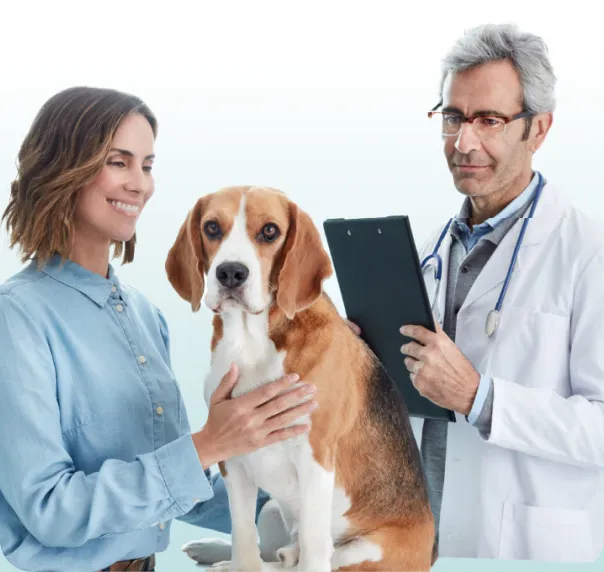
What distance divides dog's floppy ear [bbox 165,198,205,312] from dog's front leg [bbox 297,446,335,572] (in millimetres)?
512

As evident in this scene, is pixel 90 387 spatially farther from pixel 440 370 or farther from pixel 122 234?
pixel 440 370

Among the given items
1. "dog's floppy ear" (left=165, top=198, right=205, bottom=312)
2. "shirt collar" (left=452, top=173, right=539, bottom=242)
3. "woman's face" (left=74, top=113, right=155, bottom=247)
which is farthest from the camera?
"shirt collar" (left=452, top=173, right=539, bottom=242)

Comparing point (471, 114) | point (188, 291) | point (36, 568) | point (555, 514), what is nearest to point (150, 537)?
point (36, 568)

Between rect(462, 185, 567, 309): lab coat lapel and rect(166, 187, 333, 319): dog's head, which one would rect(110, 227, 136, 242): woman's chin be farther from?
rect(462, 185, 567, 309): lab coat lapel

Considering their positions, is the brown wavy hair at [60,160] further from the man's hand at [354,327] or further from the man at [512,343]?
the man at [512,343]

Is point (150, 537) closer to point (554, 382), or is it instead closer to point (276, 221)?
point (276, 221)

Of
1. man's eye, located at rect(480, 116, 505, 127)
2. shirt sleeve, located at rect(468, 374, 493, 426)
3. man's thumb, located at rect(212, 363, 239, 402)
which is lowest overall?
shirt sleeve, located at rect(468, 374, 493, 426)

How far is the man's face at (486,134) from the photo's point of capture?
8.44 ft

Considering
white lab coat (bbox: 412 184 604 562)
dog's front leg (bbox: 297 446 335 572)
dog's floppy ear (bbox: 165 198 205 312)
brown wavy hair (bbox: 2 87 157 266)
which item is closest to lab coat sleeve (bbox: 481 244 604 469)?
white lab coat (bbox: 412 184 604 562)

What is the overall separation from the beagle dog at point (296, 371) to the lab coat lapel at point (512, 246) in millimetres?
605

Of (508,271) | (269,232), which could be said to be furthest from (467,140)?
(269,232)

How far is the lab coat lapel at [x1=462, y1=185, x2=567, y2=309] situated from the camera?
8.34 ft

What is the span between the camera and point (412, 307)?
2160 mm

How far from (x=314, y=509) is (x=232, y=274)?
64 cm
